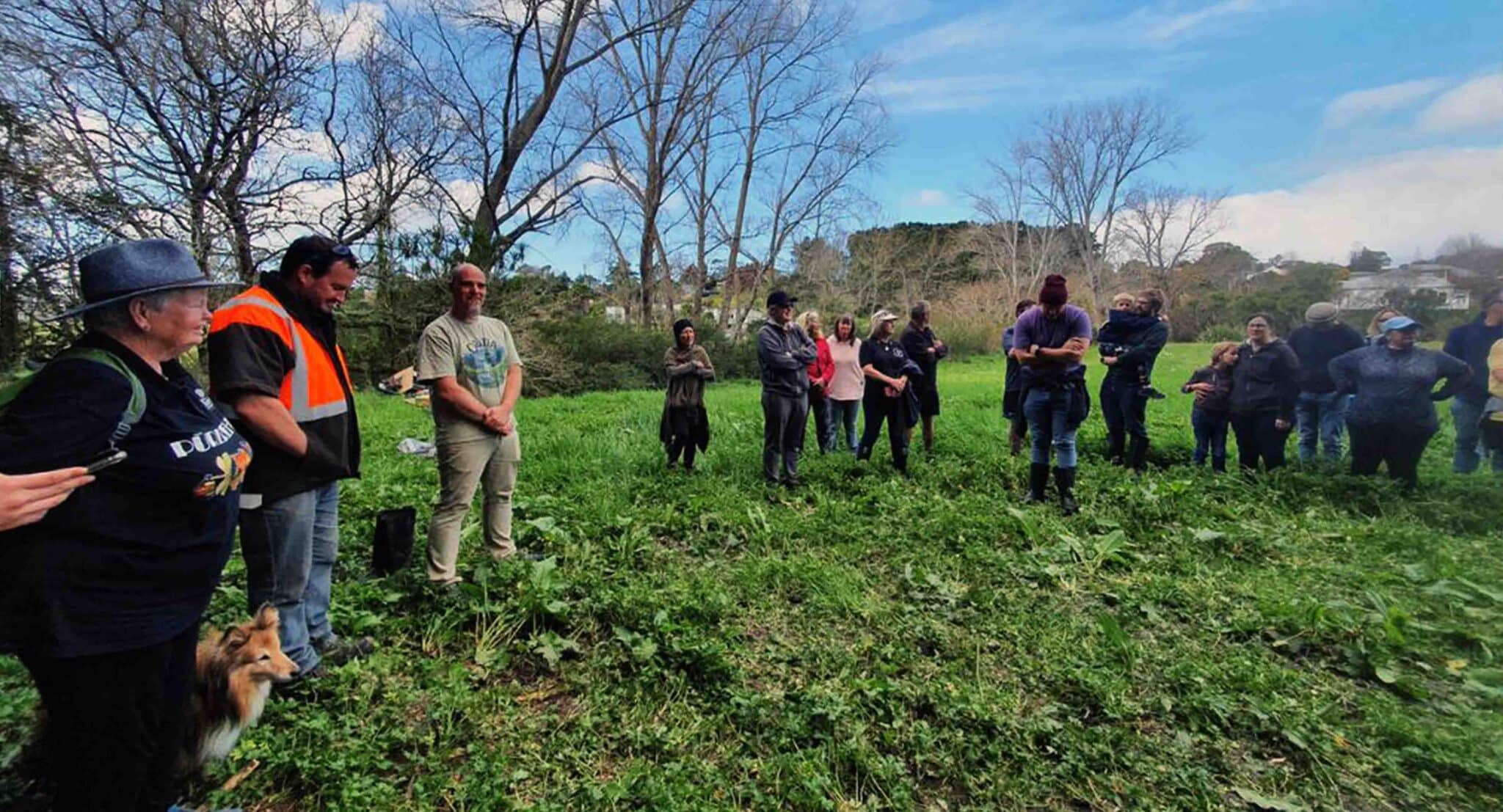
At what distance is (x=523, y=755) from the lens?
8.16 feet

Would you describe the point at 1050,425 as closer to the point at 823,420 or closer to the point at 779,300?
the point at 779,300

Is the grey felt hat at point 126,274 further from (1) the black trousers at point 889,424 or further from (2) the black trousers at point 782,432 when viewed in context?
(1) the black trousers at point 889,424

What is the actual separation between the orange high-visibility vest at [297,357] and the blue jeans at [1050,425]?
4.75 metres

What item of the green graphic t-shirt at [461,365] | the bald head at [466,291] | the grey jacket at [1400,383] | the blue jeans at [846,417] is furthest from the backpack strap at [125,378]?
the grey jacket at [1400,383]

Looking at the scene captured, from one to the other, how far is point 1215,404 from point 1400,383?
135 cm

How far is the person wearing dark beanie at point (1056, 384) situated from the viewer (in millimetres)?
5379

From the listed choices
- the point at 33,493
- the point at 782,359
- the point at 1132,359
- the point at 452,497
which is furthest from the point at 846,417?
the point at 33,493

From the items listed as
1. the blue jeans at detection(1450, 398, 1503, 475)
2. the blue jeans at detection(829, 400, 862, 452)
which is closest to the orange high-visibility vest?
the blue jeans at detection(829, 400, 862, 452)

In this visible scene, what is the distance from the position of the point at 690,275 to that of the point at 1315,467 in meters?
24.2

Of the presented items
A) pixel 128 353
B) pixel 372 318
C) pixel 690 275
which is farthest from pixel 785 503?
pixel 690 275

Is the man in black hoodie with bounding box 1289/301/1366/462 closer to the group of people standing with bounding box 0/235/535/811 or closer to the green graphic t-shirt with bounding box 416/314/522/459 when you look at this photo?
the green graphic t-shirt with bounding box 416/314/522/459

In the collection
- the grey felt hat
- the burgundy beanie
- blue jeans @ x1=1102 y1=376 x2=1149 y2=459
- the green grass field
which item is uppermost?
the grey felt hat

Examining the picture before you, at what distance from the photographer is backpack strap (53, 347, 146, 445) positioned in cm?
160

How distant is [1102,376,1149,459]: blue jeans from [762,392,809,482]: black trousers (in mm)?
3159
